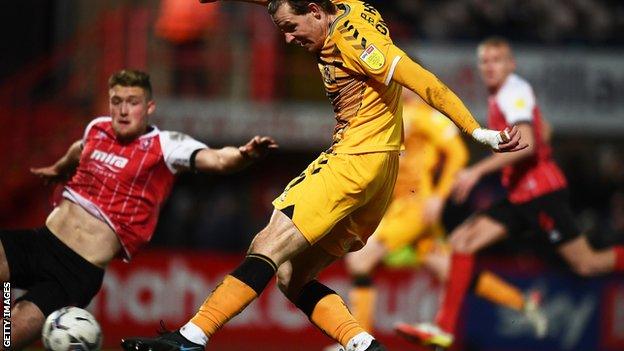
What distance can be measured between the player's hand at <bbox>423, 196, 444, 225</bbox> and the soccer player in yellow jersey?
2.93 meters

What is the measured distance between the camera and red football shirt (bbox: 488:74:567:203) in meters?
9.00

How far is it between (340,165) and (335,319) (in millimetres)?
869

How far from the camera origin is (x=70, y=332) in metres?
6.32

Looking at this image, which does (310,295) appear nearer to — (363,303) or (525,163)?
(363,303)

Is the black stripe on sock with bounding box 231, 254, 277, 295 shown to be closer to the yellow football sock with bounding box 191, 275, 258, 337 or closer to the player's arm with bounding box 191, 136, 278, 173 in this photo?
the yellow football sock with bounding box 191, 275, 258, 337

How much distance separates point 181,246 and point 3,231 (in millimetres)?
7187

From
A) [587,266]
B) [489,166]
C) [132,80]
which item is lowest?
[587,266]

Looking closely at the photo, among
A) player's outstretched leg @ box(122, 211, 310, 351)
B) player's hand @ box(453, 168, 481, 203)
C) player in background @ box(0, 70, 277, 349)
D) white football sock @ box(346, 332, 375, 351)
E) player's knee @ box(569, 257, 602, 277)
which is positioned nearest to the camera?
player's outstretched leg @ box(122, 211, 310, 351)

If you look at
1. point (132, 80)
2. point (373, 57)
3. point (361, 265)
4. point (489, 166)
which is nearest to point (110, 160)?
point (132, 80)

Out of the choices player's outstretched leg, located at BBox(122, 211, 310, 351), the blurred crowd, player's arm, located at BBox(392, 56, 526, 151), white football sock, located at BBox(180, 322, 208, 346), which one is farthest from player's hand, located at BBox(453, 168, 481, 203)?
the blurred crowd

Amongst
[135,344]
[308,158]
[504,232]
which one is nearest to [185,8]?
[308,158]

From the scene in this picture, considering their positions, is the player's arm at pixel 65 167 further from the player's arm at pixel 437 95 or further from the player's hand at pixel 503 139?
the player's hand at pixel 503 139

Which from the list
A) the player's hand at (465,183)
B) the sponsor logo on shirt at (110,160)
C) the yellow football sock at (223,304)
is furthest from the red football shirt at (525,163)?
the yellow football sock at (223,304)

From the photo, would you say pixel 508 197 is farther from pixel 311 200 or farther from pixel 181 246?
pixel 181 246
